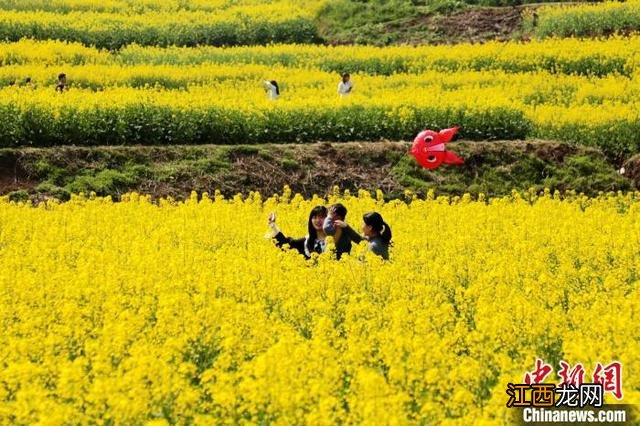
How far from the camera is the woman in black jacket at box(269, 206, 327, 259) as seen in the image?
11.6 metres

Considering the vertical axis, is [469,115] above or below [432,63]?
below

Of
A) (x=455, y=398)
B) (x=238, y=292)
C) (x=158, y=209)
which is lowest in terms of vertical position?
(x=455, y=398)

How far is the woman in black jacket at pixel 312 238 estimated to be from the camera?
11648 millimetres

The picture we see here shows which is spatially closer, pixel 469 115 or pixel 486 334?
pixel 486 334

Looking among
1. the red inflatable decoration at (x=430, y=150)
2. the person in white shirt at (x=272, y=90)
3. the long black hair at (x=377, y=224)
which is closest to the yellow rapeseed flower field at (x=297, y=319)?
the long black hair at (x=377, y=224)

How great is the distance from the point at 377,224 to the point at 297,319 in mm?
2248

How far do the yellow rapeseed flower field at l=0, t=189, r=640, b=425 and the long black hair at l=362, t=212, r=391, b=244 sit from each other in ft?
0.95

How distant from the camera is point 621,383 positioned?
7.17 meters

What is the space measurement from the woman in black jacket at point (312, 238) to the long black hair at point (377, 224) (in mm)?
606

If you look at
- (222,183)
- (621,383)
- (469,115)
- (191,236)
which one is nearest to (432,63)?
(469,115)

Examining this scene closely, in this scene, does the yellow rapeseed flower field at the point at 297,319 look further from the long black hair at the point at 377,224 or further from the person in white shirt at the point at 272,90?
the person in white shirt at the point at 272,90

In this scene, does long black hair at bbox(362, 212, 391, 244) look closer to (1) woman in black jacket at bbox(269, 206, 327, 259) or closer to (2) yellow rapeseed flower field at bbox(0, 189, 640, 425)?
(2) yellow rapeseed flower field at bbox(0, 189, 640, 425)

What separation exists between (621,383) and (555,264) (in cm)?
481

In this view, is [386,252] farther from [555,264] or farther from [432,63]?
[432,63]
